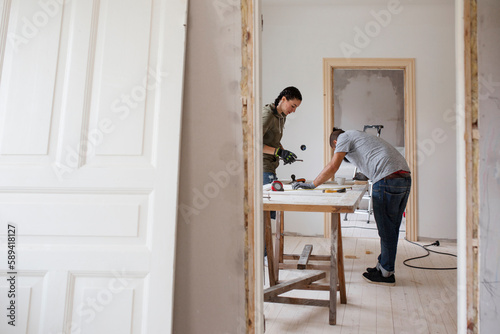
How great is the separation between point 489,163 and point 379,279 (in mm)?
1640

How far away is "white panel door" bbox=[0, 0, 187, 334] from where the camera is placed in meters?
1.42

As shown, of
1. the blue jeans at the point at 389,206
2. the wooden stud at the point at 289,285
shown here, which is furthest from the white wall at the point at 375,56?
the wooden stud at the point at 289,285

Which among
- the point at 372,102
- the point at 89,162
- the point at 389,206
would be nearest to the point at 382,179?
the point at 389,206

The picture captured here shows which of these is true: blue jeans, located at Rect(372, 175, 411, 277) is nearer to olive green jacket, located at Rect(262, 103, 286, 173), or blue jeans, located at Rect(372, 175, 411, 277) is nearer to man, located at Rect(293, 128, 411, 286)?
man, located at Rect(293, 128, 411, 286)

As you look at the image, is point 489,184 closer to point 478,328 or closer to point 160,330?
point 478,328

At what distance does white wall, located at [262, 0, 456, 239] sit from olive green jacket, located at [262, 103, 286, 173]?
1356 millimetres

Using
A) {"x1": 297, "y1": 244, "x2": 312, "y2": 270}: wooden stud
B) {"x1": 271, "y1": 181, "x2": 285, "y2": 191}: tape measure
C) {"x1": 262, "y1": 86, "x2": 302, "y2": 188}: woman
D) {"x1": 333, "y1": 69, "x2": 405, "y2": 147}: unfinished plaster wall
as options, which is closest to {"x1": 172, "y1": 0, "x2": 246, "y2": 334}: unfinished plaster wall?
{"x1": 271, "y1": 181, "x2": 285, "y2": 191}: tape measure

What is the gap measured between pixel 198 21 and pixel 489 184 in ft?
4.55

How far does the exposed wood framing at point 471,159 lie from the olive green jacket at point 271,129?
1680 mm

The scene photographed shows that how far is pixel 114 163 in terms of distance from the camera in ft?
4.84

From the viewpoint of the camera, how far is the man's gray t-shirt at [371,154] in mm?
2662

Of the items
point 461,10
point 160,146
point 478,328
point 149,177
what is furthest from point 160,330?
point 461,10

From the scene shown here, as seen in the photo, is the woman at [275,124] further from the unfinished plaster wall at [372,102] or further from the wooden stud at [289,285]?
the unfinished plaster wall at [372,102]

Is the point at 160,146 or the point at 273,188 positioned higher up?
the point at 160,146
